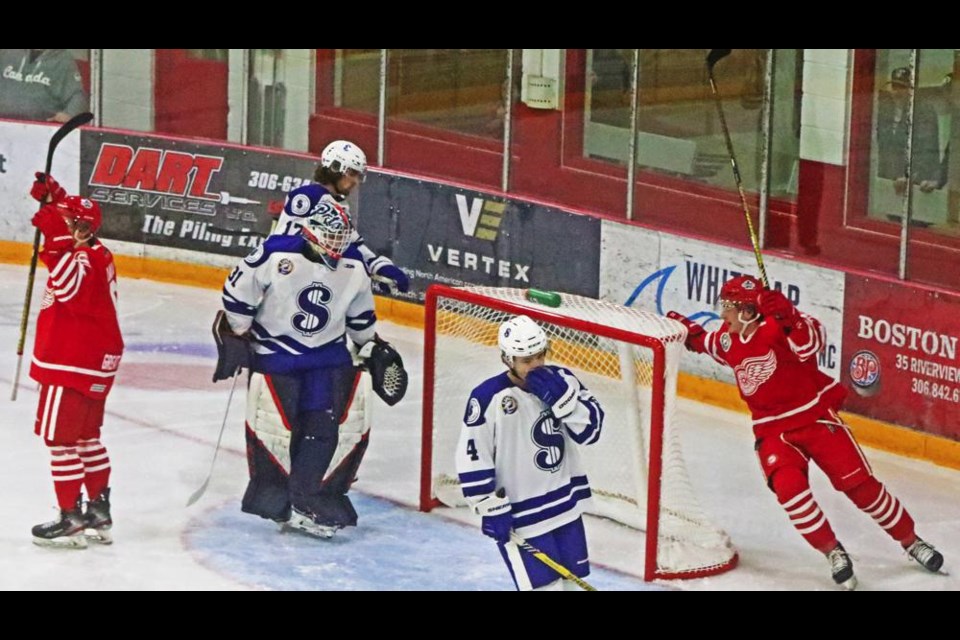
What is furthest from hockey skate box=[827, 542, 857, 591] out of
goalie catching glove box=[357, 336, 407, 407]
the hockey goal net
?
goalie catching glove box=[357, 336, 407, 407]

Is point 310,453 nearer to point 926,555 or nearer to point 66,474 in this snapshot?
point 66,474

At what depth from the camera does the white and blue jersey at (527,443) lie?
5.12 meters

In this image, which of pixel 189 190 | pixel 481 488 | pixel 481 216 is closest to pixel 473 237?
pixel 481 216

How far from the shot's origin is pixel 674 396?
5941 millimetres

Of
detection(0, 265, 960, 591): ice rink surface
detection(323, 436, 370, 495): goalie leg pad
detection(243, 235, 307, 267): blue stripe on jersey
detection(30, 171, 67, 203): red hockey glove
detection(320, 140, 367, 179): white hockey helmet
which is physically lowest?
detection(0, 265, 960, 591): ice rink surface

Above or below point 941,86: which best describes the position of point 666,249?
below

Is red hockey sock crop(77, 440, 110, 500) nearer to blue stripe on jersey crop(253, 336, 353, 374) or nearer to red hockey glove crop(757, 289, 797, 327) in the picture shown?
blue stripe on jersey crop(253, 336, 353, 374)

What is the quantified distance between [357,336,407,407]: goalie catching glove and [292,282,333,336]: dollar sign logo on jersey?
187 mm

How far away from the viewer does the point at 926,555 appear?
19.5ft

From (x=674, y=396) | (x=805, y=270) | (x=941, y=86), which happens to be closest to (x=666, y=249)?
(x=805, y=270)

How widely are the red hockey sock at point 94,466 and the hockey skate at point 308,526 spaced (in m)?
0.49

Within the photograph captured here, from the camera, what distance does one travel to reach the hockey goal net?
5898mm
